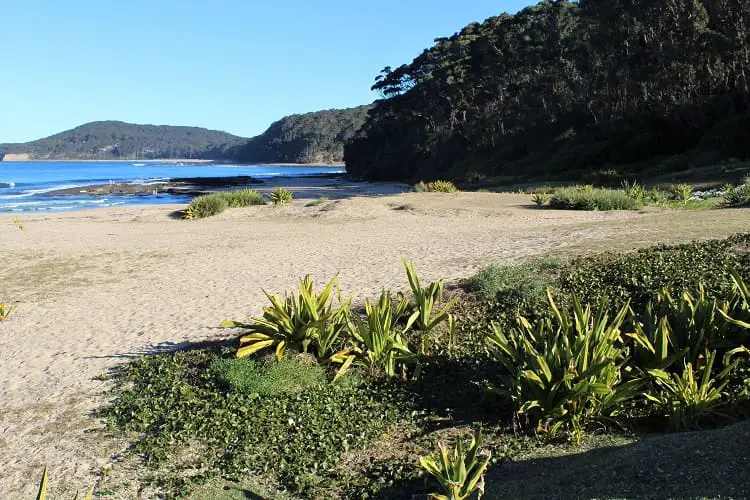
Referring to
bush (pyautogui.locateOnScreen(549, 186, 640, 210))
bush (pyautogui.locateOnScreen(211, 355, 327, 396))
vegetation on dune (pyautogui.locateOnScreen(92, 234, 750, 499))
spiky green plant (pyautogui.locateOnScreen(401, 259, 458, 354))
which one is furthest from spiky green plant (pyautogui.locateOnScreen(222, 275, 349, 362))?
bush (pyautogui.locateOnScreen(549, 186, 640, 210))

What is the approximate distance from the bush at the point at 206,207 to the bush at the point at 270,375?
18764mm

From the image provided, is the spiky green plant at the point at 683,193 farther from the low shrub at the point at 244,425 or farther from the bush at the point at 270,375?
the low shrub at the point at 244,425

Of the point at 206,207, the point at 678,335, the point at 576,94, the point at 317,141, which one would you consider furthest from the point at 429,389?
the point at 317,141

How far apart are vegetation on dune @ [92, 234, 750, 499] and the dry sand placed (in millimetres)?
622

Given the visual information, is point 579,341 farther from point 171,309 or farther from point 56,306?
point 56,306

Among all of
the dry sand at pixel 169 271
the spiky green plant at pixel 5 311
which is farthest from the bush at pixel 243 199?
the spiky green plant at pixel 5 311

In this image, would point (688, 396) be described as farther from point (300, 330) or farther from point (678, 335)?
point (300, 330)

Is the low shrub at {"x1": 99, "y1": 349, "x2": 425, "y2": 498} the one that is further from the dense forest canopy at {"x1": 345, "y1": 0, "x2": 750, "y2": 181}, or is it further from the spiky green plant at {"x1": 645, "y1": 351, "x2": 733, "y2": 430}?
the dense forest canopy at {"x1": 345, "y1": 0, "x2": 750, "y2": 181}

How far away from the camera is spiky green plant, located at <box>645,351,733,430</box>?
15.7 ft

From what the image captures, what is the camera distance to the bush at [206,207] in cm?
2428

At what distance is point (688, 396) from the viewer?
4863 mm

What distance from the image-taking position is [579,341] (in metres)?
5.19

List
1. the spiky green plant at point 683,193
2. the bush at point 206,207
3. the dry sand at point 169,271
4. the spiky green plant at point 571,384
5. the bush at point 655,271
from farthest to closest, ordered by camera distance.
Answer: the bush at point 206,207 < the spiky green plant at point 683,193 < the bush at point 655,271 < the dry sand at point 169,271 < the spiky green plant at point 571,384

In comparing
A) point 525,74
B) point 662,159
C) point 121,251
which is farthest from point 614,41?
point 121,251
